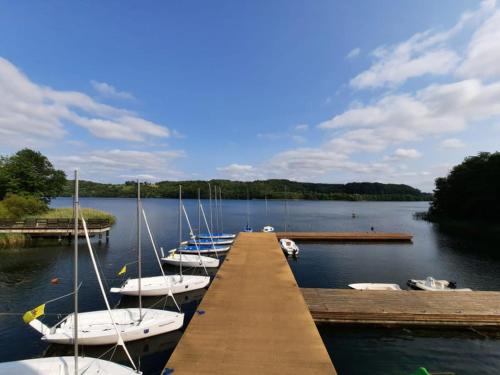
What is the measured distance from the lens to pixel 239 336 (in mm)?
13055

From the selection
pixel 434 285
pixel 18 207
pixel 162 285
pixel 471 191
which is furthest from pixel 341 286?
pixel 471 191

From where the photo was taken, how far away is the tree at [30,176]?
6481cm

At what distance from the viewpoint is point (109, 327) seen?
15.9 metres

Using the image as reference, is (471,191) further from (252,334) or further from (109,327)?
(109,327)

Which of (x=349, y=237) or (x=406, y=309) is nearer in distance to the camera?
(x=406, y=309)

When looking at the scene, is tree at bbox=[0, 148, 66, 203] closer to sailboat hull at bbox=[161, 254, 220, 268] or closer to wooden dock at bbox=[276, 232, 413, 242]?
sailboat hull at bbox=[161, 254, 220, 268]

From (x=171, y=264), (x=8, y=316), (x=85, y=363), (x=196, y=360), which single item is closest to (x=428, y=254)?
(x=171, y=264)

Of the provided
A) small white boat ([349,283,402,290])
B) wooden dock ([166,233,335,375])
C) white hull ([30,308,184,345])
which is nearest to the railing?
white hull ([30,308,184,345])

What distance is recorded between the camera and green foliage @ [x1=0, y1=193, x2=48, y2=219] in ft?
170

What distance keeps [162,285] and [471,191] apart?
296 ft

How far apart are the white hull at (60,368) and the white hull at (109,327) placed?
10.6ft

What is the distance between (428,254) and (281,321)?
37170mm

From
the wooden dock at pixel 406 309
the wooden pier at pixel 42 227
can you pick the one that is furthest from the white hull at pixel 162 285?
the wooden pier at pixel 42 227

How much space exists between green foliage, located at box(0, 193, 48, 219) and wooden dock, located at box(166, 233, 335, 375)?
5272 cm
